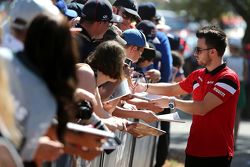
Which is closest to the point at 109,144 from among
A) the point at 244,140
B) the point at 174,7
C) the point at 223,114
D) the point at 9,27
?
the point at 9,27

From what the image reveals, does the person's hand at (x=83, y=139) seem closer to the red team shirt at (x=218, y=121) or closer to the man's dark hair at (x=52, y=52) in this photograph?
the man's dark hair at (x=52, y=52)

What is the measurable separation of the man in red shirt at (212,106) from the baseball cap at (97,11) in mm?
888

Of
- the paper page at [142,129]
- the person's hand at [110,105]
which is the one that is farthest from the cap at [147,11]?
the person's hand at [110,105]

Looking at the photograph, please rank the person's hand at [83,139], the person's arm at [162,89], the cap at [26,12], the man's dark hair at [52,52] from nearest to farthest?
1. the man's dark hair at [52,52]
2. the cap at [26,12]
3. the person's hand at [83,139]
4. the person's arm at [162,89]

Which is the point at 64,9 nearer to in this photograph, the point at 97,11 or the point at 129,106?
the point at 97,11

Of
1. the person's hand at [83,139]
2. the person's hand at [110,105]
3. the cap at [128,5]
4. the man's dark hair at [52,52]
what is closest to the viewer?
the man's dark hair at [52,52]

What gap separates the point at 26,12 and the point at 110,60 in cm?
182

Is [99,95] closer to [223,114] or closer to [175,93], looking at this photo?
[223,114]

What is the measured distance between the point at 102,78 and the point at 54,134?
1972mm

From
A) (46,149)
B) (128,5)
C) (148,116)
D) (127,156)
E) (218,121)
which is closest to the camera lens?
(46,149)

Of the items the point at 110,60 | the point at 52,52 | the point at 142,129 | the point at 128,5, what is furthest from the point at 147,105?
the point at 52,52

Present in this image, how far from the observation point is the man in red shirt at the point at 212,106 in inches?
297

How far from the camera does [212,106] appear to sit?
7523 mm

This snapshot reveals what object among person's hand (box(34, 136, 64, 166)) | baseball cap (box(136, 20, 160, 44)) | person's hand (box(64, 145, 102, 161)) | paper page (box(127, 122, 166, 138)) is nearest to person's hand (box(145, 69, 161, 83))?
baseball cap (box(136, 20, 160, 44))
